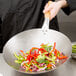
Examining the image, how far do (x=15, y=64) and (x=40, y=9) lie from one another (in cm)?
52

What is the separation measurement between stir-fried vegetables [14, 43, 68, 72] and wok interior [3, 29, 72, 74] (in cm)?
3

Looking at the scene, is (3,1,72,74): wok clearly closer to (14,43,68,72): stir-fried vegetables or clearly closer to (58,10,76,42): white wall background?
(14,43,68,72): stir-fried vegetables

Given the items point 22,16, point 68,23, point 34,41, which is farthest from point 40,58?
point 68,23

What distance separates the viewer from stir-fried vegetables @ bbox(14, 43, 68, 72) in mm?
805

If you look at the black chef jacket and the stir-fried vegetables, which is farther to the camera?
the black chef jacket

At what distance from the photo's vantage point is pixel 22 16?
1.20 metres

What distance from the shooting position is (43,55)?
2.72 feet

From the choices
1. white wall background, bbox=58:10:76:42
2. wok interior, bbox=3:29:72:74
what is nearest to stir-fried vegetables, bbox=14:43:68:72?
wok interior, bbox=3:29:72:74

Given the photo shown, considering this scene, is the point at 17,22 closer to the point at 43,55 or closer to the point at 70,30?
the point at 43,55

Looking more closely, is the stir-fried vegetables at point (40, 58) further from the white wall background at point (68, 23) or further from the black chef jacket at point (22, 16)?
the white wall background at point (68, 23)

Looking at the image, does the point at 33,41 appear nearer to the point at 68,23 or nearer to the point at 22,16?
the point at 22,16

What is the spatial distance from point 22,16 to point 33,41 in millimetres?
307

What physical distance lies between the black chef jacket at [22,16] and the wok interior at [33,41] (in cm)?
26

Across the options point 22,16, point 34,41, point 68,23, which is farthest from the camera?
point 68,23
